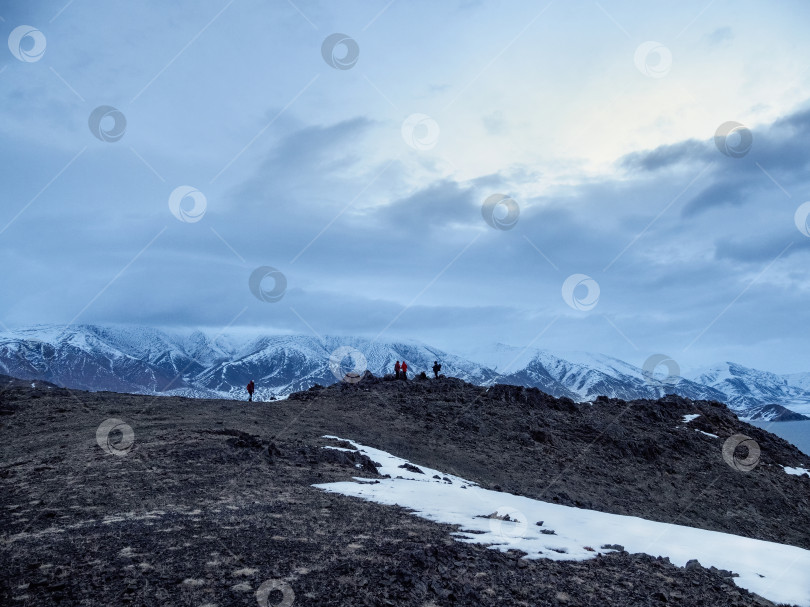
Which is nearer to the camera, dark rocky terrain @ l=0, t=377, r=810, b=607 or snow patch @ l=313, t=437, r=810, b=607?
dark rocky terrain @ l=0, t=377, r=810, b=607

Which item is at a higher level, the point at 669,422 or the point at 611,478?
the point at 669,422

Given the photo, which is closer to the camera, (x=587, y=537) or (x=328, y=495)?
(x=587, y=537)

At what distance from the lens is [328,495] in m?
16.5

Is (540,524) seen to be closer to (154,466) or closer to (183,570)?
(183,570)

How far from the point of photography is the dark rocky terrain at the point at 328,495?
873 centimetres

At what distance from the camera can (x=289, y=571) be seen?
916 cm

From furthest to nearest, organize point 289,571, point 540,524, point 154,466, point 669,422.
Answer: point 669,422 < point 154,466 < point 540,524 < point 289,571

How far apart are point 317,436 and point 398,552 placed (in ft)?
63.9

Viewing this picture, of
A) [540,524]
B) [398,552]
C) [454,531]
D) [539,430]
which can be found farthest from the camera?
[539,430]

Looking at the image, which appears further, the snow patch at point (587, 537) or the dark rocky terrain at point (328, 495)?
the snow patch at point (587, 537)

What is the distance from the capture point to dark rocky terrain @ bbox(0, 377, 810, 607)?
344 inches

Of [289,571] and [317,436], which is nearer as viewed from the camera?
[289,571]

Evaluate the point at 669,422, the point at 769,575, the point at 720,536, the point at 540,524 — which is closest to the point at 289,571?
the point at 540,524

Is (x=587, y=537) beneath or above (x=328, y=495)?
above
